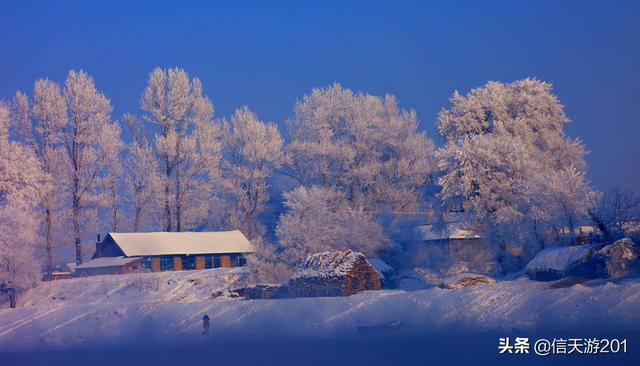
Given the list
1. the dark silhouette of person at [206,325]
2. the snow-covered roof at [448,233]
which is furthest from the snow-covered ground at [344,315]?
the snow-covered roof at [448,233]

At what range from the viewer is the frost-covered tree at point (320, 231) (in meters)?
47.9

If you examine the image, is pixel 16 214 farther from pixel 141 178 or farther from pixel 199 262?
pixel 141 178

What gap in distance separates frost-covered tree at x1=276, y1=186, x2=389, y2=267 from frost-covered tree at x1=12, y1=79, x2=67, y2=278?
78.0ft

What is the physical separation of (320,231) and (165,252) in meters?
18.9

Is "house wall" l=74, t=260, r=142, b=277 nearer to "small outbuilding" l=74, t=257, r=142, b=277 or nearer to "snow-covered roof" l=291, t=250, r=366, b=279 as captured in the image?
"small outbuilding" l=74, t=257, r=142, b=277

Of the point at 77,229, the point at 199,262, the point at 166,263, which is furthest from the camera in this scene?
the point at 199,262

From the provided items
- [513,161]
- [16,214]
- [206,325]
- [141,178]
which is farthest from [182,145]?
[206,325]

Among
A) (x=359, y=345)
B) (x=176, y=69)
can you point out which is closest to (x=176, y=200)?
(x=176, y=69)

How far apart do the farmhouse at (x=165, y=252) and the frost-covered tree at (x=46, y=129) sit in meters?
5.21

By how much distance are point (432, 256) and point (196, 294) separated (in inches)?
684

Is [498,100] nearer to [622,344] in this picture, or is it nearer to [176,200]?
[176,200]

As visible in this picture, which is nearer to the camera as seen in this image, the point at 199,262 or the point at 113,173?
the point at 199,262

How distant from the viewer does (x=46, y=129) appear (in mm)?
64438

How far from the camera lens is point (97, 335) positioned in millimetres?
33906
